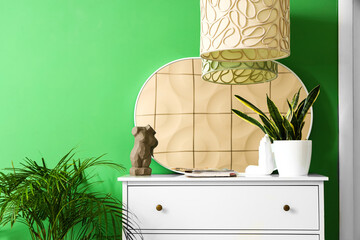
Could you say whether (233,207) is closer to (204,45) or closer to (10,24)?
(204,45)

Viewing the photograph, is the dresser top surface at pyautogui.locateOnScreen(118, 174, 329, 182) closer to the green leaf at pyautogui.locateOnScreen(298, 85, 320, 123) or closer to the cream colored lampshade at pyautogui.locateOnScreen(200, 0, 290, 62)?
the green leaf at pyautogui.locateOnScreen(298, 85, 320, 123)

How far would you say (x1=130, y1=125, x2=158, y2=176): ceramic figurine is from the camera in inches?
83.8

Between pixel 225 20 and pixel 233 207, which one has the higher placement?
pixel 225 20

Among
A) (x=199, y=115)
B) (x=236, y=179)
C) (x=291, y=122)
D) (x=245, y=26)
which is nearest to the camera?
(x=245, y=26)

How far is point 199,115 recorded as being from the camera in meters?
2.42

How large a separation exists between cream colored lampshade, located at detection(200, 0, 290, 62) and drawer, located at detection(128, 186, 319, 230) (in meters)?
0.69

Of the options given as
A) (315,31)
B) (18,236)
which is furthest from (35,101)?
(315,31)

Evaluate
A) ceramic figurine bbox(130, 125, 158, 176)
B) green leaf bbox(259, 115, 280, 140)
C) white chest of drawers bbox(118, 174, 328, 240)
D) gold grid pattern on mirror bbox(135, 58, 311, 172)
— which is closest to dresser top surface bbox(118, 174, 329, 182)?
white chest of drawers bbox(118, 174, 328, 240)

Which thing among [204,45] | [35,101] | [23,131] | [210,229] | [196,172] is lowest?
[210,229]

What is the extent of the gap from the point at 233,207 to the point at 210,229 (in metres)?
0.15

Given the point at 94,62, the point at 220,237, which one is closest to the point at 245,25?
the point at 220,237

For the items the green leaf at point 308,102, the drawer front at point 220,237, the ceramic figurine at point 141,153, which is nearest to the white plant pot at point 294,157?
the green leaf at point 308,102

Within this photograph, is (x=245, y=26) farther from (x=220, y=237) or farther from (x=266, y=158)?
(x=220, y=237)

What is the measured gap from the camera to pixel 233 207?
6.47 feet
